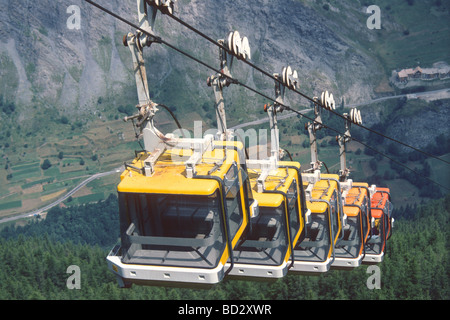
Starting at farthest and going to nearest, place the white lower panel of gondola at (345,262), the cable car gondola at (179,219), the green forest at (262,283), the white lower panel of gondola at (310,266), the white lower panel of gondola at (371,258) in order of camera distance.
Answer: the green forest at (262,283) < the white lower panel of gondola at (371,258) < the white lower panel of gondola at (345,262) < the white lower panel of gondola at (310,266) < the cable car gondola at (179,219)

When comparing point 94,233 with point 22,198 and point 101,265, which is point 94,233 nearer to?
point 22,198

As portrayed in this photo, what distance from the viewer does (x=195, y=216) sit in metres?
20.2

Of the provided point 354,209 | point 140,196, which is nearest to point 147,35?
point 140,196

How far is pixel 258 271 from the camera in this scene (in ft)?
72.0

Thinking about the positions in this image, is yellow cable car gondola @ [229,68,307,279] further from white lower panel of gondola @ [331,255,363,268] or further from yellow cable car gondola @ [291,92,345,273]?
white lower panel of gondola @ [331,255,363,268]

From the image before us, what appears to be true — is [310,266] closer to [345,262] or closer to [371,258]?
[345,262]

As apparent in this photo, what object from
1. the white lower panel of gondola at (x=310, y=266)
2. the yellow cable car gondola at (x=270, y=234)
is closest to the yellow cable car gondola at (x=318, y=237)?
the white lower panel of gondola at (x=310, y=266)

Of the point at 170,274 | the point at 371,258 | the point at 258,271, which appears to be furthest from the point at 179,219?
the point at 371,258

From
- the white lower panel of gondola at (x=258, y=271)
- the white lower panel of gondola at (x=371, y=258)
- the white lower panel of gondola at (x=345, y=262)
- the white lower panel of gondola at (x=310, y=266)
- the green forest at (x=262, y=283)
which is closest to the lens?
the white lower panel of gondola at (x=258, y=271)

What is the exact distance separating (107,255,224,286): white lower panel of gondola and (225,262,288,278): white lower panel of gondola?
2978 millimetres

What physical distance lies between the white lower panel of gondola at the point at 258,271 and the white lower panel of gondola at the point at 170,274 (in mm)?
2978

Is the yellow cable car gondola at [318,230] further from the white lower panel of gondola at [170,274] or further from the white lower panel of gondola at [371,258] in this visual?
the white lower panel of gondola at [371,258]

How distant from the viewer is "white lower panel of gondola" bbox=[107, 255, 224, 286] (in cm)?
1869

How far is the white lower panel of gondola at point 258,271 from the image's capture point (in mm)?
21859
